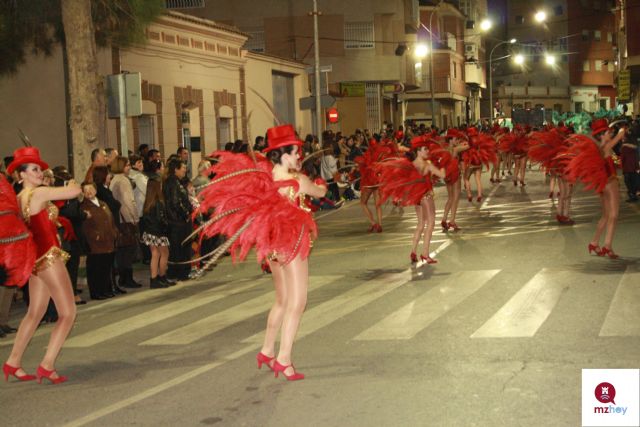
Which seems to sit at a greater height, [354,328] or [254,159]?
[254,159]

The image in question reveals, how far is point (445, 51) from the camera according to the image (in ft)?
244

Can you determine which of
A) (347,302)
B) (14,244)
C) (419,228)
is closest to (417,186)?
(419,228)

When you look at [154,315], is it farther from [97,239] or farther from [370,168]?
[370,168]

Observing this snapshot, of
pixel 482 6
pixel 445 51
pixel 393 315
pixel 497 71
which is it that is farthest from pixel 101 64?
pixel 497 71

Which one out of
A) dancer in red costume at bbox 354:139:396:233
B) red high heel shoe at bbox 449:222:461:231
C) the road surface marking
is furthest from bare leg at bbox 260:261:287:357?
dancer in red costume at bbox 354:139:396:233

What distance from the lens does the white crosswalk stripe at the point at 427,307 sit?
9.54m

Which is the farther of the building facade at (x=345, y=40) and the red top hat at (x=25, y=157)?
the building facade at (x=345, y=40)

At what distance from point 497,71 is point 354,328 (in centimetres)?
10309

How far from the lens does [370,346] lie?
8.98 metres

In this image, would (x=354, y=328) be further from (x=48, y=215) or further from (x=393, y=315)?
(x=48, y=215)

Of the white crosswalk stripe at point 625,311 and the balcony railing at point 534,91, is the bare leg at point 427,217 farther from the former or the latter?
the balcony railing at point 534,91

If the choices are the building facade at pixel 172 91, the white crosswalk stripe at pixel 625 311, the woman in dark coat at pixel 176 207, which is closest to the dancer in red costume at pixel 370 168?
the building facade at pixel 172 91

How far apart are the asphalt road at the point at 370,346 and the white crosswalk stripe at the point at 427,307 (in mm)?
27

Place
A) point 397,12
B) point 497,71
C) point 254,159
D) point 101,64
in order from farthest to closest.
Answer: point 497,71, point 397,12, point 101,64, point 254,159
